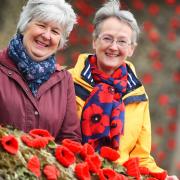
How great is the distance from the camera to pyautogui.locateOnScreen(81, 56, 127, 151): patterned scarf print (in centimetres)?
480

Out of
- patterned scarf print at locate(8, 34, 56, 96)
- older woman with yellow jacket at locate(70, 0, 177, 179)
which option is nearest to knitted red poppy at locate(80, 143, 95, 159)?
patterned scarf print at locate(8, 34, 56, 96)

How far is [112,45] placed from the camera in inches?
194

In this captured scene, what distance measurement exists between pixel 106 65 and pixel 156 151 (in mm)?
5392

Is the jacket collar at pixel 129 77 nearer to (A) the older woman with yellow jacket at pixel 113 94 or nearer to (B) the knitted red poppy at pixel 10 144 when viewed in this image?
(A) the older woman with yellow jacket at pixel 113 94

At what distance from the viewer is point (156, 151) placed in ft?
33.5

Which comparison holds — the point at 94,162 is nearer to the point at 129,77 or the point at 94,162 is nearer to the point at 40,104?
the point at 40,104

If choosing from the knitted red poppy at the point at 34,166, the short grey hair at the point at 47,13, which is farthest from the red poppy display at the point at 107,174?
the short grey hair at the point at 47,13

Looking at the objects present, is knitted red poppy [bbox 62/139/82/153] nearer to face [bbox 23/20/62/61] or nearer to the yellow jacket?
face [bbox 23/20/62/61]

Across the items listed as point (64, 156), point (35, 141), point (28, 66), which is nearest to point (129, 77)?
point (28, 66)

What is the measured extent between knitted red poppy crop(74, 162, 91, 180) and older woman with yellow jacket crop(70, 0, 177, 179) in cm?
A: 80

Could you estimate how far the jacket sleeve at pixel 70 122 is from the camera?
443cm

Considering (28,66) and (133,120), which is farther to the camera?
(133,120)

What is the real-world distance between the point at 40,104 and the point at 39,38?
1.33ft

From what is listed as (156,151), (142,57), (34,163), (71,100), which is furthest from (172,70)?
(34,163)
